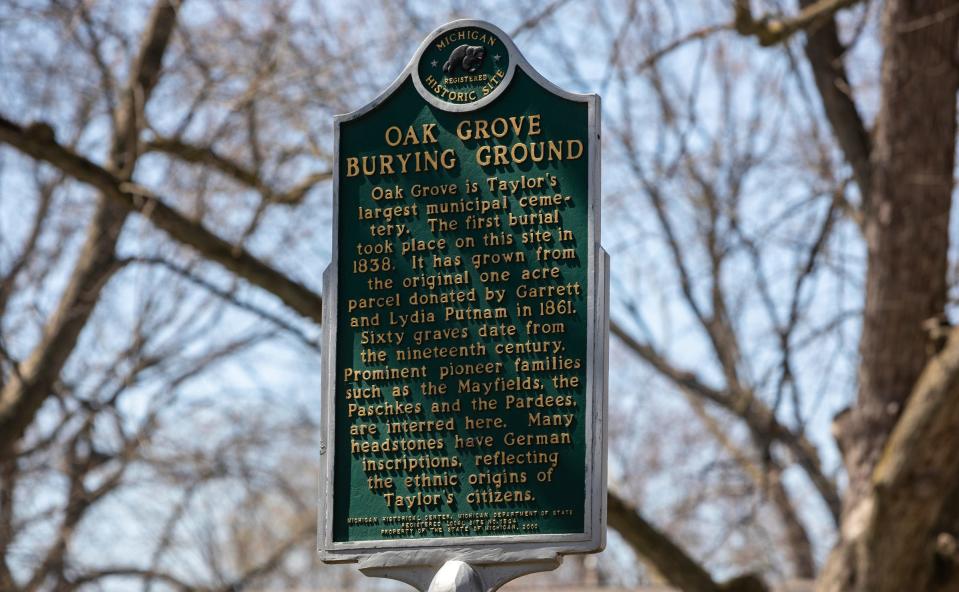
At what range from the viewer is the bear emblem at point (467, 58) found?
7.24 m

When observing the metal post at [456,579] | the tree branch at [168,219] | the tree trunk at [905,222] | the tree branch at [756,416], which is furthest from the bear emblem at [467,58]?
the tree branch at [756,416]

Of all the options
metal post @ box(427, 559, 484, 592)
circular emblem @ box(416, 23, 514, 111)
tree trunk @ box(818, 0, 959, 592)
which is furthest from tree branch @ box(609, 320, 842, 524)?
metal post @ box(427, 559, 484, 592)

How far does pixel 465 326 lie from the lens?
693 cm

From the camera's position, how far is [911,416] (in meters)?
10.4

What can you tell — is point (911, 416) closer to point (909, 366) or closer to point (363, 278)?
point (909, 366)

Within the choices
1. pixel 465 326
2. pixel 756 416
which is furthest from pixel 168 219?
pixel 756 416

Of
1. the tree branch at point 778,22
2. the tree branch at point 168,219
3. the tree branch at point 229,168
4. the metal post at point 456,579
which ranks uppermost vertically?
the tree branch at point 778,22

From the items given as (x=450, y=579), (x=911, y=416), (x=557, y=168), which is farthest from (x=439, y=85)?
(x=911, y=416)

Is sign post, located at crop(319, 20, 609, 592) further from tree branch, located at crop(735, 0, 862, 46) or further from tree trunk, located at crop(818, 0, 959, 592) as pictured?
tree trunk, located at crop(818, 0, 959, 592)

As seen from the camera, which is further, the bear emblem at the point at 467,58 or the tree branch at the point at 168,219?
the tree branch at the point at 168,219

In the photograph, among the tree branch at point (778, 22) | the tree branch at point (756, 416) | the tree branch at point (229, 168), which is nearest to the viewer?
the tree branch at point (778, 22)

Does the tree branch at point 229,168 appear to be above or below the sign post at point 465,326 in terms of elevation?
above

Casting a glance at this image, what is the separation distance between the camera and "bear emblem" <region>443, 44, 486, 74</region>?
7242mm

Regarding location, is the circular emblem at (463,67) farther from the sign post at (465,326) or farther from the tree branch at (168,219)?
the tree branch at (168,219)
